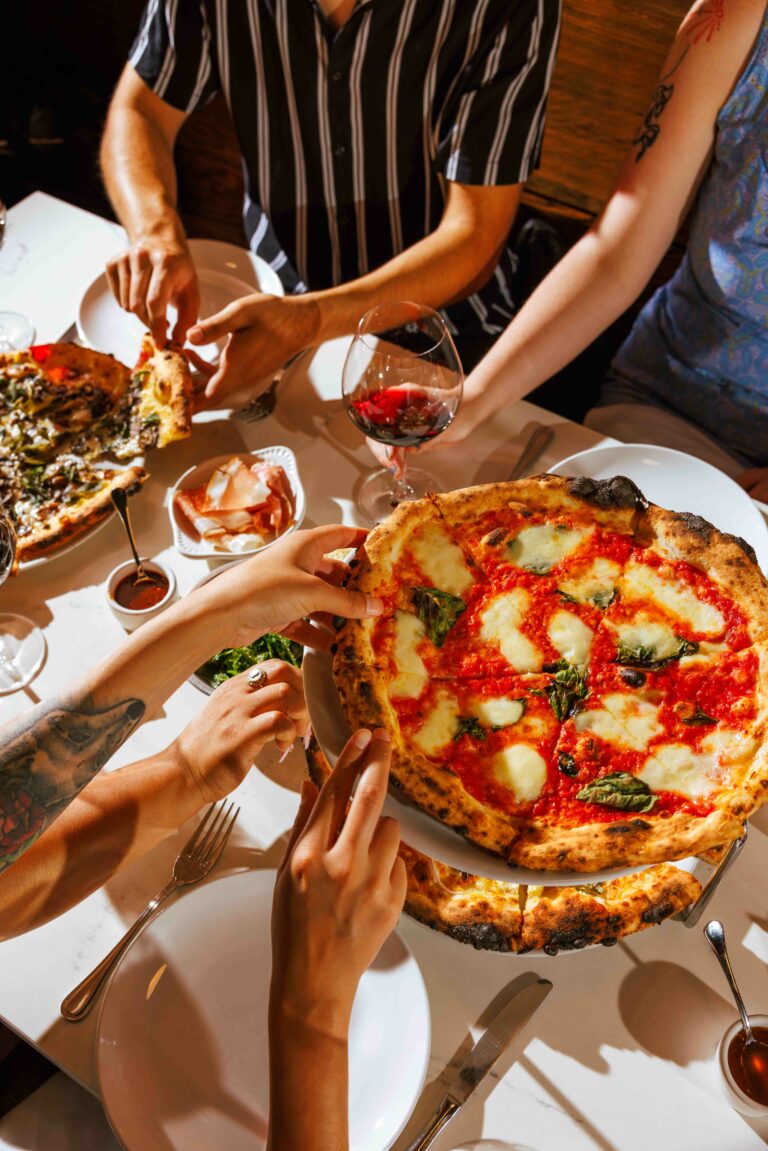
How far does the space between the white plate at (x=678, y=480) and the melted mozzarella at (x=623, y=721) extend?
510mm

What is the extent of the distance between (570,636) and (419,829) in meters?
0.45

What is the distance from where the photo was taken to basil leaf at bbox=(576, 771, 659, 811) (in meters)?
1.32

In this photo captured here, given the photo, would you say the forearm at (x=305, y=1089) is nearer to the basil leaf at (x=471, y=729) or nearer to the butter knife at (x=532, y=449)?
the basil leaf at (x=471, y=729)

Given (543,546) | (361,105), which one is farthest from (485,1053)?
(361,105)

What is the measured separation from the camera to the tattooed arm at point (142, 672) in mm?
1303

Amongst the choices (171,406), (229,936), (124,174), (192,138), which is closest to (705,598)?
(229,936)

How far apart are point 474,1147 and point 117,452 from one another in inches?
60.5

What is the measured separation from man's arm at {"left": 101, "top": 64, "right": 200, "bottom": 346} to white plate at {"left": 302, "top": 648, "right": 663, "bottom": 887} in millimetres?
1137

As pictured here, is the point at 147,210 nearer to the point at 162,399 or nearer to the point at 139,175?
the point at 139,175

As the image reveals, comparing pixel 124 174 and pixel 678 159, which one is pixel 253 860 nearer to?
pixel 678 159

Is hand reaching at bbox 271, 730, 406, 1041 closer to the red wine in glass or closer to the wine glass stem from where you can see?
the red wine in glass

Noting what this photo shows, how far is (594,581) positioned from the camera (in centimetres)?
156

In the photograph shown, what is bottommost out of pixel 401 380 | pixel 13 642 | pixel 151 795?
pixel 13 642

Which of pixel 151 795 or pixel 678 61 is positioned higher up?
pixel 678 61
